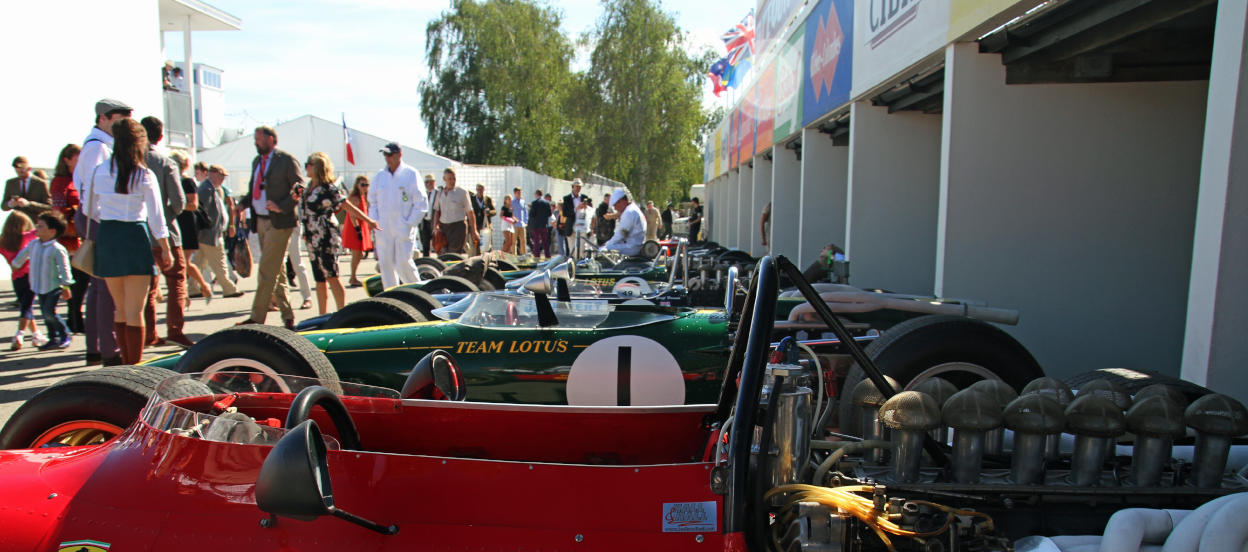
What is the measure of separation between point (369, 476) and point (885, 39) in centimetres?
568

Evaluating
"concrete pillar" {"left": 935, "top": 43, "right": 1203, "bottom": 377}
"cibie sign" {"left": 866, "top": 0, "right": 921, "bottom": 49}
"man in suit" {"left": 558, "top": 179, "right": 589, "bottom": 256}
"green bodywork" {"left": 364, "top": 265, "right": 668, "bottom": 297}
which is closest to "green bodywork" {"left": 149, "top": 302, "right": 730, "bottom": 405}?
"concrete pillar" {"left": 935, "top": 43, "right": 1203, "bottom": 377}

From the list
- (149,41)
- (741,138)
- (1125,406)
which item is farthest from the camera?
(741,138)

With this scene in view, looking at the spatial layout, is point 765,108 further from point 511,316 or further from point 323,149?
point 323,149

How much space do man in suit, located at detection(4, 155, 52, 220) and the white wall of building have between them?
4.92 m

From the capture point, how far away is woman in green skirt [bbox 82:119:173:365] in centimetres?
504

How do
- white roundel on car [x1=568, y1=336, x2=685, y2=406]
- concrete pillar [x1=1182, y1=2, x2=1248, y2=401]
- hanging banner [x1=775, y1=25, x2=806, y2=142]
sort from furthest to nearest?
1. hanging banner [x1=775, y1=25, x2=806, y2=142]
2. white roundel on car [x1=568, y1=336, x2=685, y2=406]
3. concrete pillar [x1=1182, y1=2, x2=1248, y2=401]

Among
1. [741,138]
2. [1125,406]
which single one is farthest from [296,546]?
[741,138]

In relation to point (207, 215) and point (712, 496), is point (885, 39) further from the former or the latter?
point (207, 215)

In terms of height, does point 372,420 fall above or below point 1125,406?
below

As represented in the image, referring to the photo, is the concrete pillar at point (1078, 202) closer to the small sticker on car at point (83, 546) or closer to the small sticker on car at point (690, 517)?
the small sticker on car at point (690, 517)

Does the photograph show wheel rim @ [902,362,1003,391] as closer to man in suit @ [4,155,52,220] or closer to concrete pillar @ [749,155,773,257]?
man in suit @ [4,155,52,220]

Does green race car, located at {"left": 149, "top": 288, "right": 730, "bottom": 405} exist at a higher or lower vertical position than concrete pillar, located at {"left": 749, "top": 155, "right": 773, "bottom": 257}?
lower

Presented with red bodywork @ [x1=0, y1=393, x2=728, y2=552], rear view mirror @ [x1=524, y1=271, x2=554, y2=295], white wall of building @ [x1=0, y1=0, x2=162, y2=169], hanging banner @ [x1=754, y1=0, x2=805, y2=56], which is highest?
hanging banner @ [x1=754, y1=0, x2=805, y2=56]

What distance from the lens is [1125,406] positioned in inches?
84.5
